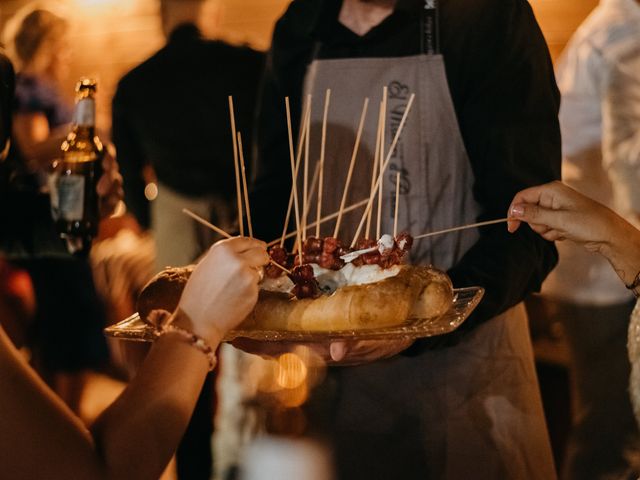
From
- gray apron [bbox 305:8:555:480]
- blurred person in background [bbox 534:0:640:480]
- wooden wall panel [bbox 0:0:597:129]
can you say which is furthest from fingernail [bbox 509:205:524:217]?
wooden wall panel [bbox 0:0:597:129]

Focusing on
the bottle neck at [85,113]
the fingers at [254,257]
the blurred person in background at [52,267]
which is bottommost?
the blurred person in background at [52,267]

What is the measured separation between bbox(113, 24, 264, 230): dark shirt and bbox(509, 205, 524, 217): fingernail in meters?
2.08

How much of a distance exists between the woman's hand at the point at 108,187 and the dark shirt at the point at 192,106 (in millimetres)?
1102

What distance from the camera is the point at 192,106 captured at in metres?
3.74

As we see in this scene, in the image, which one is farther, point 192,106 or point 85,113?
point 192,106

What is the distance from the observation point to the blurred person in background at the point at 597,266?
2980 mm

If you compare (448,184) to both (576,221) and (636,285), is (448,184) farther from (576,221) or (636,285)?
(636,285)

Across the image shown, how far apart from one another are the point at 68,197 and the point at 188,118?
4.38ft

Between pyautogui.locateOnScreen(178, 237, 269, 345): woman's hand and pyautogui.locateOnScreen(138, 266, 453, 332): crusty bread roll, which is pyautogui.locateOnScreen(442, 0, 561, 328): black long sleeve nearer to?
pyautogui.locateOnScreen(138, 266, 453, 332): crusty bread roll

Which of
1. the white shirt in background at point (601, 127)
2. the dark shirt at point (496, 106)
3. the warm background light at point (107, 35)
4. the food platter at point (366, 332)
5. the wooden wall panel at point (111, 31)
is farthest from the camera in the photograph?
the warm background light at point (107, 35)

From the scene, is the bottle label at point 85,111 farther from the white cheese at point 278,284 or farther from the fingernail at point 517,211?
the fingernail at point 517,211

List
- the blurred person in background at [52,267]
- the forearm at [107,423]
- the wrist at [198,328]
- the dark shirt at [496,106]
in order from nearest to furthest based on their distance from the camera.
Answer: the forearm at [107,423], the wrist at [198,328], the dark shirt at [496,106], the blurred person in background at [52,267]

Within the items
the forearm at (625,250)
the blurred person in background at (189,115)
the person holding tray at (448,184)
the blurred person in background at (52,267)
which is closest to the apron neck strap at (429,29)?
the person holding tray at (448,184)

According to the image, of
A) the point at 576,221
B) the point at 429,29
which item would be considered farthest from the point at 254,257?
the point at 429,29
